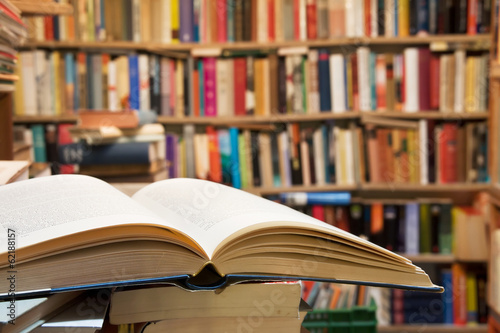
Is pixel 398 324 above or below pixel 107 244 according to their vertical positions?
below

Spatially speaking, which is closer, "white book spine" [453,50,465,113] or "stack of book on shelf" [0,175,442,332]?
"stack of book on shelf" [0,175,442,332]

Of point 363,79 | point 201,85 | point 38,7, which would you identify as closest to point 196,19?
point 201,85

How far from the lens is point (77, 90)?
98.4 inches

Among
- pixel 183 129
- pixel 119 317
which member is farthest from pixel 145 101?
pixel 119 317

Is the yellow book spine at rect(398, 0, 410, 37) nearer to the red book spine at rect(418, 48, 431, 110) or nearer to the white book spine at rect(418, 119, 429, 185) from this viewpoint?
the red book spine at rect(418, 48, 431, 110)

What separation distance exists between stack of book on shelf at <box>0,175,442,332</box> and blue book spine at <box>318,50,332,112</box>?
2.05m

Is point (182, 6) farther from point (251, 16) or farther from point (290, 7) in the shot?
point (290, 7)

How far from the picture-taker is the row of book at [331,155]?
253cm

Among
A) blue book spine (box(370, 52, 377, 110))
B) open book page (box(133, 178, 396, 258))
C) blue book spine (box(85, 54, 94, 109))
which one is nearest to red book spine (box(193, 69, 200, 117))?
blue book spine (box(85, 54, 94, 109))

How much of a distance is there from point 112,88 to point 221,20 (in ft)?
1.91

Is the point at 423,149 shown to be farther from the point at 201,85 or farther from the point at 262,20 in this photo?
the point at 201,85

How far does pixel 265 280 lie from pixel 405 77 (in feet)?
7.24

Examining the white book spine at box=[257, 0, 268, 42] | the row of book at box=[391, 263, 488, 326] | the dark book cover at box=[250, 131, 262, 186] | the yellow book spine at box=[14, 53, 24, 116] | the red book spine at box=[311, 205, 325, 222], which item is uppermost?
the white book spine at box=[257, 0, 268, 42]

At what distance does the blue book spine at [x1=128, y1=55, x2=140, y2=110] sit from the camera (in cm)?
249
